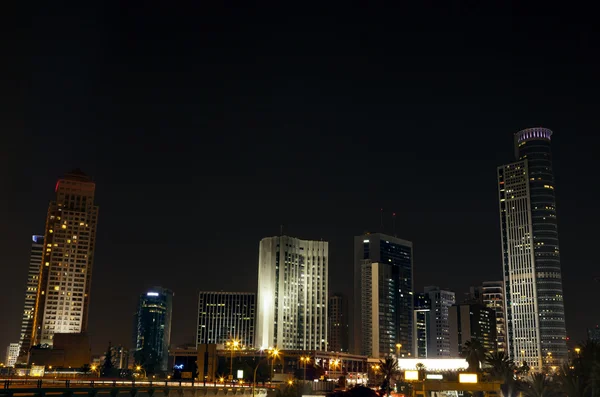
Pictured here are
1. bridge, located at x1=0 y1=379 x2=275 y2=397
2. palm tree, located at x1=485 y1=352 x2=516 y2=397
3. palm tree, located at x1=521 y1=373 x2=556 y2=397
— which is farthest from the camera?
palm tree, located at x1=485 y1=352 x2=516 y2=397

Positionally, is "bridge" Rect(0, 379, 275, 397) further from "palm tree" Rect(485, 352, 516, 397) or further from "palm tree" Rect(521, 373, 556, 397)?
"palm tree" Rect(485, 352, 516, 397)

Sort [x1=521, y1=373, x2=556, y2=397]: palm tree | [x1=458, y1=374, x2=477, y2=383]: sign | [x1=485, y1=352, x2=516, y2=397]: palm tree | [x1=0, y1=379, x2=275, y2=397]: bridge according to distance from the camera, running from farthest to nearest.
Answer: [x1=485, y1=352, x2=516, y2=397]: palm tree
[x1=458, y1=374, x2=477, y2=383]: sign
[x1=521, y1=373, x2=556, y2=397]: palm tree
[x1=0, y1=379, x2=275, y2=397]: bridge

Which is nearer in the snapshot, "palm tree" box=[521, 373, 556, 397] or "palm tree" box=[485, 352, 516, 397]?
"palm tree" box=[521, 373, 556, 397]

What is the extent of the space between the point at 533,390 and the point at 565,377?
5.80 m

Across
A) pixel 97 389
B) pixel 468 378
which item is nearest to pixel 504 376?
pixel 468 378

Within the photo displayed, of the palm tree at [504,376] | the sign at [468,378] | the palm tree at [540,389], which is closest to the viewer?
the palm tree at [540,389]

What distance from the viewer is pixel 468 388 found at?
3447 inches

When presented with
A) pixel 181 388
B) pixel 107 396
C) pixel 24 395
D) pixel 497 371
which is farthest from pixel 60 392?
pixel 497 371

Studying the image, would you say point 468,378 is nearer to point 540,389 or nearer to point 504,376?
point 540,389

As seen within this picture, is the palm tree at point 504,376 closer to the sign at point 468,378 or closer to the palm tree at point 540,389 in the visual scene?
the sign at point 468,378

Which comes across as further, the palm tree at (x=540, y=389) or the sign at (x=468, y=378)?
the sign at (x=468, y=378)

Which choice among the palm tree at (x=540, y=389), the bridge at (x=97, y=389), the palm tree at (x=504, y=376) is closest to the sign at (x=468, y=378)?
the palm tree at (x=540, y=389)

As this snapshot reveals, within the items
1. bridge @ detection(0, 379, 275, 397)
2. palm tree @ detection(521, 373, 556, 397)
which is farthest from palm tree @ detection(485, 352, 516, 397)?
bridge @ detection(0, 379, 275, 397)

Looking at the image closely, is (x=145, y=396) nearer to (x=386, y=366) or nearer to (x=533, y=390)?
(x=533, y=390)
